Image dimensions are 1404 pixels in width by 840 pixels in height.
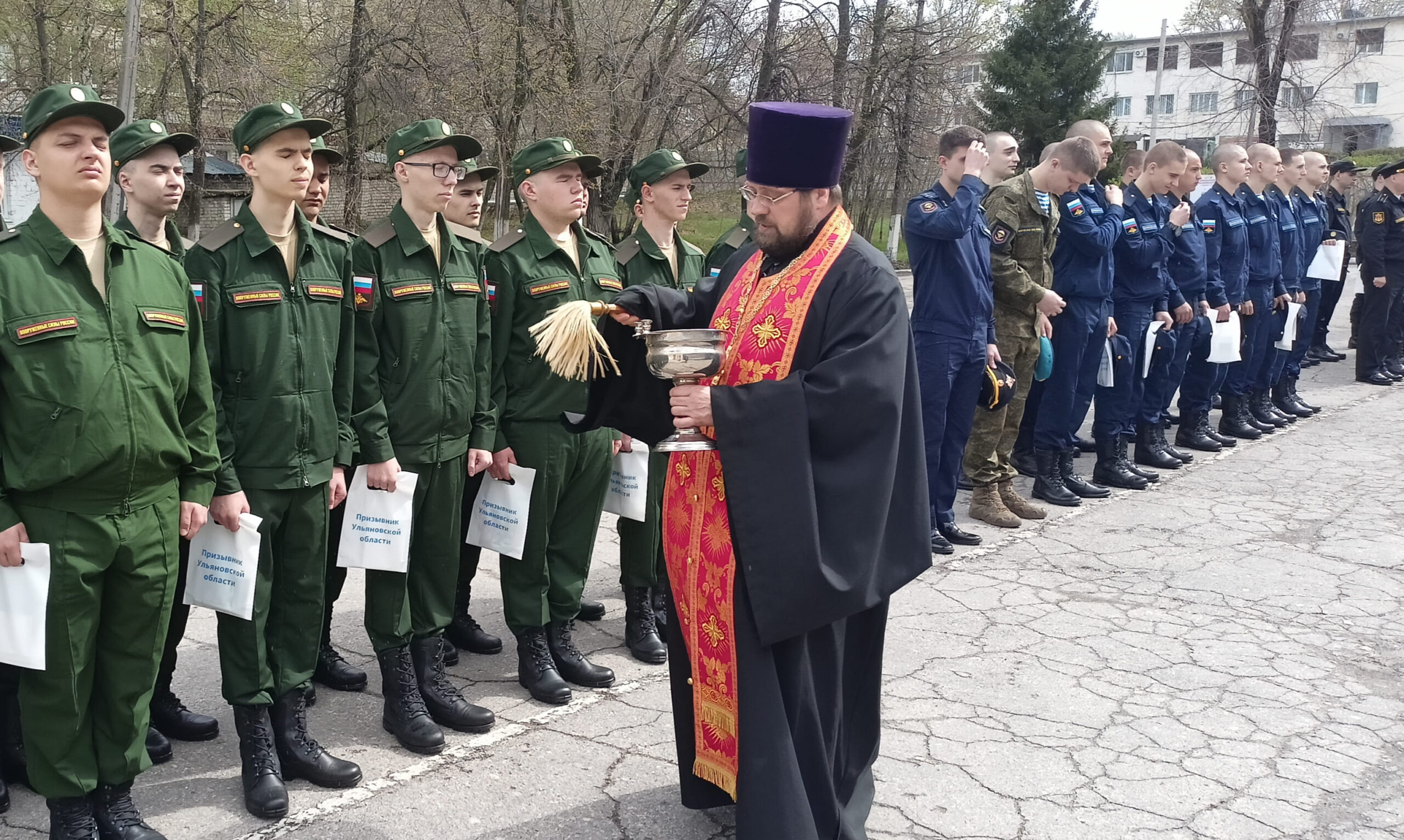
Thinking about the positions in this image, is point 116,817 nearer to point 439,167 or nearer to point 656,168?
point 439,167

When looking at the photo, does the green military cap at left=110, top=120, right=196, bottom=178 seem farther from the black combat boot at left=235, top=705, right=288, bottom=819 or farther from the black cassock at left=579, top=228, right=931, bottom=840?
the black cassock at left=579, top=228, right=931, bottom=840

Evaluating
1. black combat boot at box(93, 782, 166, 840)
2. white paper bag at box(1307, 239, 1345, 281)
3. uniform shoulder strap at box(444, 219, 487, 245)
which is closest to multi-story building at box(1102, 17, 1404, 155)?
white paper bag at box(1307, 239, 1345, 281)

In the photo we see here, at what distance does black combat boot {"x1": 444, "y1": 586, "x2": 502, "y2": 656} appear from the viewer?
5297 mm

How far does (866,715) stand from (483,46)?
16.1 m

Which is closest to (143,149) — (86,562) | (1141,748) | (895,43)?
(86,562)

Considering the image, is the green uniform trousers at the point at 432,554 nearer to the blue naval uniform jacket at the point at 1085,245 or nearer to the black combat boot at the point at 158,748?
the black combat boot at the point at 158,748

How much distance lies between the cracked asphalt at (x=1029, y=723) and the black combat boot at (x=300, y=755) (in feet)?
0.20

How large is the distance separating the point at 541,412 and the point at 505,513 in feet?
1.36

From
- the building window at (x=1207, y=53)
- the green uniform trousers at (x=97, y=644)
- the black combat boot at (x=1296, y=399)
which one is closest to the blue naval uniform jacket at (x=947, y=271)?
the green uniform trousers at (x=97, y=644)

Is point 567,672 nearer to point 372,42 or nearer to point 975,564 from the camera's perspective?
point 975,564

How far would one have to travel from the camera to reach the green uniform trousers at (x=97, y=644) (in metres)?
3.25

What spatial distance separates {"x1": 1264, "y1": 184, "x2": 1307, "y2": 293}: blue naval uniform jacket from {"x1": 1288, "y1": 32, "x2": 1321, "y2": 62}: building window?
1547 cm

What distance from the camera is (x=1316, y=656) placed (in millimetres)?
5340

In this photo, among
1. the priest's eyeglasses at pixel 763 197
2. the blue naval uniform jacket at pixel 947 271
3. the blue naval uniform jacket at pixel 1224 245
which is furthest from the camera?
the blue naval uniform jacket at pixel 1224 245
